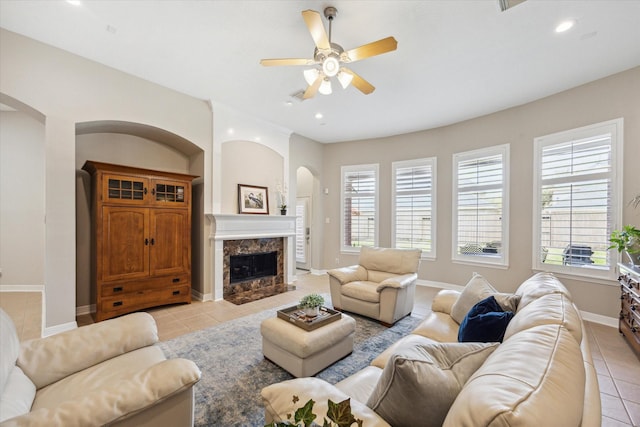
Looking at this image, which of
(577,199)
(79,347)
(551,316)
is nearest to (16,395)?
(79,347)

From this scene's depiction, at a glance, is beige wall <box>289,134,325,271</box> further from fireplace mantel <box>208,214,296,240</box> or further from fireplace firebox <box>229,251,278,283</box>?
fireplace firebox <box>229,251,278,283</box>

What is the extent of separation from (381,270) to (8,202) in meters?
6.63

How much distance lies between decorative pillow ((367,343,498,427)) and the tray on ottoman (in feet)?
4.26

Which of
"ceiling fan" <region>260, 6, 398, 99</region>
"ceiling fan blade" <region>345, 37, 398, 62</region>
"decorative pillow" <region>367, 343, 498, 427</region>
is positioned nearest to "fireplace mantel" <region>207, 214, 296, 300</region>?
"ceiling fan" <region>260, 6, 398, 99</region>

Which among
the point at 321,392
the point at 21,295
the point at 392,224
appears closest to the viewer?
the point at 321,392

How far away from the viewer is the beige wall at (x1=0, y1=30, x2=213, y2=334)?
285 cm

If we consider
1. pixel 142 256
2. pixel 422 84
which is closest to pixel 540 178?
pixel 422 84

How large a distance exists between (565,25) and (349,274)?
3.51 m

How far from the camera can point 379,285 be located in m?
3.34

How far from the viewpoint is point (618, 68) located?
3.25m

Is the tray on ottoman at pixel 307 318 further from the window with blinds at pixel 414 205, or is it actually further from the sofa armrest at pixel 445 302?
the window with blinds at pixel 414 205

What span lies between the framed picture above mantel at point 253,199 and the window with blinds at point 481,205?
144 inches

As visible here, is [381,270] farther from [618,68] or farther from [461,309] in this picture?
[618,68]

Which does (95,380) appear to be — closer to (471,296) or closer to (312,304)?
(312,304)
